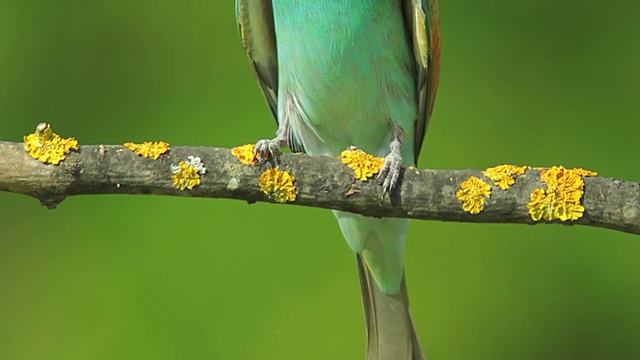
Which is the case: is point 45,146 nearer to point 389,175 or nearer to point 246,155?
point 246,155

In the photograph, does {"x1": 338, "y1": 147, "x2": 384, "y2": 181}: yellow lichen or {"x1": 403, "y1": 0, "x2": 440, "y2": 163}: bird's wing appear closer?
{"x1": 338, "y1": 147, "x2": 384, "y2": 181}: yellow lichen

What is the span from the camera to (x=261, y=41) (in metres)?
2.45

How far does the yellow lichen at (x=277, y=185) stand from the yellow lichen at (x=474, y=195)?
1.00ft

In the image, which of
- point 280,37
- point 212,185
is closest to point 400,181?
point 212,185

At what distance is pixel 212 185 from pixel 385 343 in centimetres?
89

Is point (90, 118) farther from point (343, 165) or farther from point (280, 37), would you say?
point (343, 165)

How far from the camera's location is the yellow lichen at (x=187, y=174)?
1.64 m

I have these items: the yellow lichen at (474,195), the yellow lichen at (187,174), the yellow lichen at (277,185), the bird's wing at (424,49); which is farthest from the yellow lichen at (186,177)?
the bird's wing at (424,49)

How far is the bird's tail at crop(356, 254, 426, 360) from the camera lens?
92.8 inches

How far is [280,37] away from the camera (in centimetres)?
231

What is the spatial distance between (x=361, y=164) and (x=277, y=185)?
183mm

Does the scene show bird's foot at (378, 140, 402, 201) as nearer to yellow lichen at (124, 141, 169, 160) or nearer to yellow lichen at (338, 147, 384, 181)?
yellow lichen at (338, 147, 384, 181)

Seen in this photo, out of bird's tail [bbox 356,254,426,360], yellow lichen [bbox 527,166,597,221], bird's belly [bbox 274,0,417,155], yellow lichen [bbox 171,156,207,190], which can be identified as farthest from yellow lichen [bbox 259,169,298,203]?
bird's tail [bbox 356,254,426,360]

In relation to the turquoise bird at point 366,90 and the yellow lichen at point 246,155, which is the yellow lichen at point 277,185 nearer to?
the yellow lichen at point 246,155
